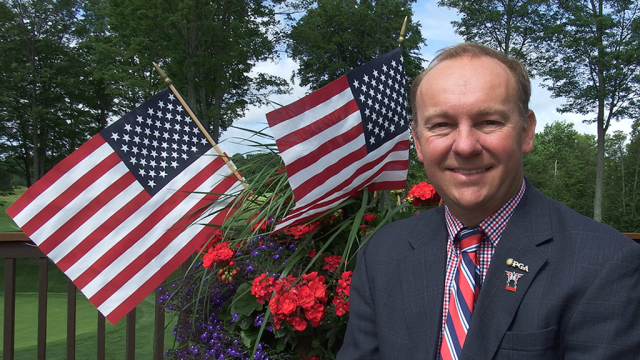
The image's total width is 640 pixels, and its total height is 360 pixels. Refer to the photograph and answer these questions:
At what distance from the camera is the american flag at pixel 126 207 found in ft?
7.94

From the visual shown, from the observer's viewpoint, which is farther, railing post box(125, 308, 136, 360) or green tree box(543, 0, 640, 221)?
green tree box(543, 0, 640, 221)

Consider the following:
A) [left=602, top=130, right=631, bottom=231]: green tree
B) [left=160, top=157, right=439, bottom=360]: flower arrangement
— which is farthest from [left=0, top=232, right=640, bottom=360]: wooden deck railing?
[left=602, top=130, right=631, bottom=231]: green tree

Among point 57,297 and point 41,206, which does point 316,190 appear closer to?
point 41,206

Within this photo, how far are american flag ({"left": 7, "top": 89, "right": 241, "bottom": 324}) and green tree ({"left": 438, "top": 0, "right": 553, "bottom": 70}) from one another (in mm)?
24277

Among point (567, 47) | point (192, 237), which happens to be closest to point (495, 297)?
point (192, 237)

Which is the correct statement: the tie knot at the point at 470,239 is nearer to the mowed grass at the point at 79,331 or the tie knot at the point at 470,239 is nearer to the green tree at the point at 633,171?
the mowed grass at the point at 79,331

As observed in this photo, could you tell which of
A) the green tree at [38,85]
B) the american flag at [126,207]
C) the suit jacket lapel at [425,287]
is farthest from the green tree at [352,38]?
the suit jacket lapel at [425,287]

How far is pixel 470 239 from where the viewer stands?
1275 millimetres

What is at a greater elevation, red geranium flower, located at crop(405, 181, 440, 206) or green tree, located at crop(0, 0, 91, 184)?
green tree, located at crop(0, 0, 91, 184)

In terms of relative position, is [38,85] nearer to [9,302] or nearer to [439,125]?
[9,302]

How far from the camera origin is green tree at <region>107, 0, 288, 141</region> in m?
16.8

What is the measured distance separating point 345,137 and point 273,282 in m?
0.80

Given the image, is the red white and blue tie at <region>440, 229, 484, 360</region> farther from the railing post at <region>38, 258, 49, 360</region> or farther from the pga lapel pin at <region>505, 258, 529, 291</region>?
the railing post at <region>38, 258, 49, 360</region>

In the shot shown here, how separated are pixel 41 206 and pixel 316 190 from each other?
155 centimetres
